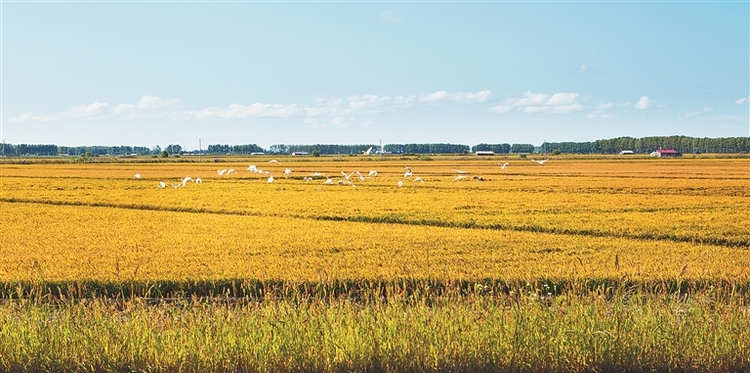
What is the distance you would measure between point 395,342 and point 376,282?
600 cm

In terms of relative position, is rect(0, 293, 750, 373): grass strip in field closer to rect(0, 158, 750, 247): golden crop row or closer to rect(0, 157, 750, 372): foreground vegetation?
rect(0, 157, 750, 372): foreground vegetation

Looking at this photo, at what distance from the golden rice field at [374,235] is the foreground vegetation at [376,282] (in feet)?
0.31

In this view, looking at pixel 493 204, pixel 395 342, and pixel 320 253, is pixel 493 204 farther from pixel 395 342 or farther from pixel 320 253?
pixel 395 342

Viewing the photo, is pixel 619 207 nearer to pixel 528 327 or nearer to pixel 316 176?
pixel 528 327

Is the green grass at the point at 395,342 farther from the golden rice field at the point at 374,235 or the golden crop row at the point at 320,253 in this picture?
the golden crop row at the point at 320,253

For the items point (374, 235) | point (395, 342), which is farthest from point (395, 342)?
point (374, 235)

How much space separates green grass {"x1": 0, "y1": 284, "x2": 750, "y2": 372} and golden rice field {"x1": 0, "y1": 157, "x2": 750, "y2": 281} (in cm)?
69

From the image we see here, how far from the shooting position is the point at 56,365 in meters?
6.75

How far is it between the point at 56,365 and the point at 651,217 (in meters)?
21.6

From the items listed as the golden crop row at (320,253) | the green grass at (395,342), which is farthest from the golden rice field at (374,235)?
the green grass at (395,342)

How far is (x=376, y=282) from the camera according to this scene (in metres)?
12.8

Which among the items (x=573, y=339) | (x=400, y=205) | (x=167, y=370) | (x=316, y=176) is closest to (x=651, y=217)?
(x=400, y=205)

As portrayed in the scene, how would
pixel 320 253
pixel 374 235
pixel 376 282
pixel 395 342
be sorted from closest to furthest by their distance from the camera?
pixel 395 342
pixel 376 282
pixel 320 253
pixel 374 235

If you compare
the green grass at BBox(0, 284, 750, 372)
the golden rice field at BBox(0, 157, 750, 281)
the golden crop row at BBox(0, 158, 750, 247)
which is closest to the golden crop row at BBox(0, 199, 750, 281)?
the golden rice field at BBox(0, 157, 750, 281)
